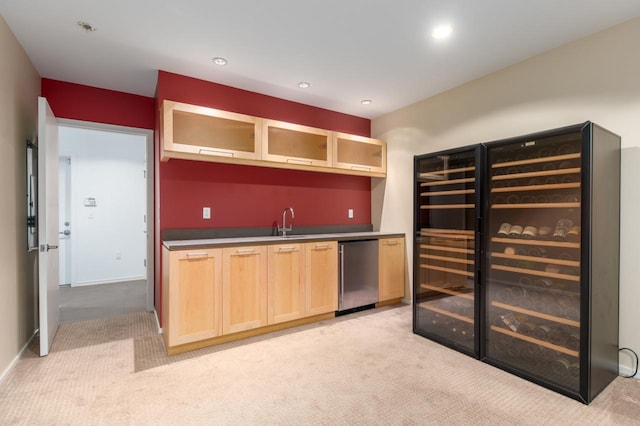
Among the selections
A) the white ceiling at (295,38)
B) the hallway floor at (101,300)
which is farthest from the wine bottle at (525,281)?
the hallway floor at (101,300)

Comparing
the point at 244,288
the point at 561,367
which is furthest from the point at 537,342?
the point at 244,288

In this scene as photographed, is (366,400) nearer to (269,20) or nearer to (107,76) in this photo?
(269,20)

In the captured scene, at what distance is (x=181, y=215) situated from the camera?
321cm

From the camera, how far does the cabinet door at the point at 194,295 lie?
265 cm

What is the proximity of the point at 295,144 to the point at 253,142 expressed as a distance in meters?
0.60

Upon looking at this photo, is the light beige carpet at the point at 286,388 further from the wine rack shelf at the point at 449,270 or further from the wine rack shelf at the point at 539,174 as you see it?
the wine rack shelf at the point at 539,174

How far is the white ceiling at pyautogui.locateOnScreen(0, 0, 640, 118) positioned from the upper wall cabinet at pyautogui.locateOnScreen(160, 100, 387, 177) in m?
0.44

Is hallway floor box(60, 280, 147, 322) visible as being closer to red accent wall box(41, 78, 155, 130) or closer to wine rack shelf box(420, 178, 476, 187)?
red accent wall box(41, 78, 155, 130)

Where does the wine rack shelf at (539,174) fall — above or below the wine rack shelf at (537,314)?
above

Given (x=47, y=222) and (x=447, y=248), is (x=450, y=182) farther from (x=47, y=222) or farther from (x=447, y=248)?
(x=47, y=222)

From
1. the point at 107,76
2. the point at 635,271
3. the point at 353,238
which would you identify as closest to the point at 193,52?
the point at 107,76

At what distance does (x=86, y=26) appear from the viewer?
2.35m

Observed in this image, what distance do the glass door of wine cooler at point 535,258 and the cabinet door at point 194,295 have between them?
230 centimetres

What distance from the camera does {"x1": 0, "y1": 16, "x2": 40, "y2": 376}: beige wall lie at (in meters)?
2.28
